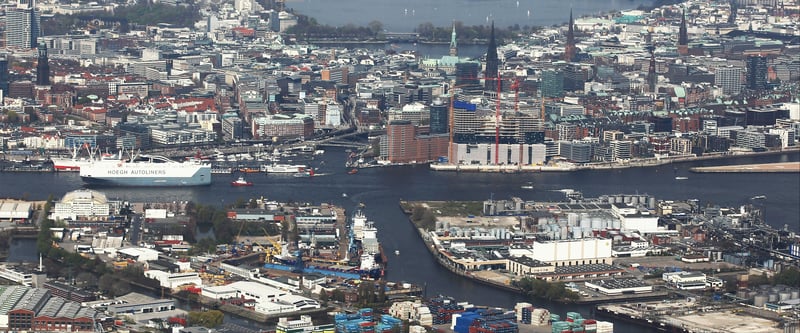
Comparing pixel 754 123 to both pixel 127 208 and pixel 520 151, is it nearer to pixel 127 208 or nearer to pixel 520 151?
pixel 520 151

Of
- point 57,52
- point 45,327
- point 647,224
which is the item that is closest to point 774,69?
point 57,52

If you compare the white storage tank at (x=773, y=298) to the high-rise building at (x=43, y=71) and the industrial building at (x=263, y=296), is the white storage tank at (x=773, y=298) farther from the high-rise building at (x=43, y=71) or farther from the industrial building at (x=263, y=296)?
the high-rise building at (x=43, y=71)

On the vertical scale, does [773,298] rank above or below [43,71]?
below

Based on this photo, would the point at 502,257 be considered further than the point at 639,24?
No

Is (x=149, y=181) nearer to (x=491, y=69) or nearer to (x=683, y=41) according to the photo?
(x=491, y=69)

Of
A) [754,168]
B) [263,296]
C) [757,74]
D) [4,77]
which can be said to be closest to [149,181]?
[263,296]

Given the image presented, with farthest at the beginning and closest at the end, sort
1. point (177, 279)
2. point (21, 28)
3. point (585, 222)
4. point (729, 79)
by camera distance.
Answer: point (21, 28) → point (729, 79) → point (585, 222) → point (177, 279)
